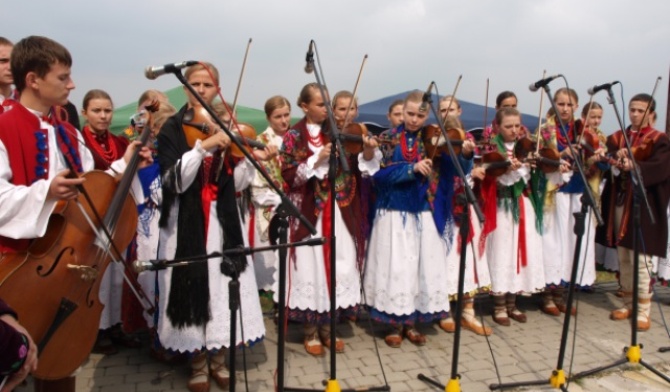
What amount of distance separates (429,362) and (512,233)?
1.54 meters

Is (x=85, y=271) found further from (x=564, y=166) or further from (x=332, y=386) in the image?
(x=564, y=166)

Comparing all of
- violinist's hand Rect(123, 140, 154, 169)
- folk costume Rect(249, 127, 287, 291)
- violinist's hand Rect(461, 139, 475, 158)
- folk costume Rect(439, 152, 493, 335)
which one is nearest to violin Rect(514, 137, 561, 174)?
folk costume Rect(439, 152, 493, 335)

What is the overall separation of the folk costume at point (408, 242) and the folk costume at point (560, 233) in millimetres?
1311

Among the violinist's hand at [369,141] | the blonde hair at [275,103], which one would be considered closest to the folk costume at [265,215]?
the blonde hair at [275,103]

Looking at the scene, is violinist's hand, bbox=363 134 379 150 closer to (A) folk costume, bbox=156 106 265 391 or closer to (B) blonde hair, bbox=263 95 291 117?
(A) folk costume, bbox=156 106 265 391

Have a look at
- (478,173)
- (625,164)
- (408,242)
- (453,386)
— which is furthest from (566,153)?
(453,386)

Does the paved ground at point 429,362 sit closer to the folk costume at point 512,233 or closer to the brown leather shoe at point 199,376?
the brown leather shoe at point 199,376

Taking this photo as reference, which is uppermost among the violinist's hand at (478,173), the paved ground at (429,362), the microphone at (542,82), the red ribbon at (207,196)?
the microphone at (542,82)

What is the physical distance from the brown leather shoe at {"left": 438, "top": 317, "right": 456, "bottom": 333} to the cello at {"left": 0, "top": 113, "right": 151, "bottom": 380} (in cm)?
306

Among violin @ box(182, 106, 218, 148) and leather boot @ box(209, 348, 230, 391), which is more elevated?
violin @ box(182, 106, 218, 148)

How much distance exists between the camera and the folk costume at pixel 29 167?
2211 mm

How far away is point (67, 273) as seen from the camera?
2.23m

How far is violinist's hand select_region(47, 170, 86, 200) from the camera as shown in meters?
2.20

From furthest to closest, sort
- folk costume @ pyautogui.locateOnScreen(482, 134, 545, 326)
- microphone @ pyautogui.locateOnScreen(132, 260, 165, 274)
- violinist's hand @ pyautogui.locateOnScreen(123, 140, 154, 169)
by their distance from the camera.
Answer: folk costume @ pyautogui.locateOnScreen(482, 134, 545, 326), violinist's hand @ pyautogui.locateOnScreen(123, 140, 154, 169), microphone @ pyautogui.locateOnScreen(132, 260, 165, 274)
